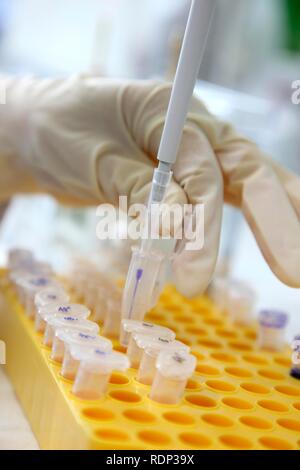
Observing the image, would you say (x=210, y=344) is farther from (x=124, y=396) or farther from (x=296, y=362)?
(x=124, y=396)

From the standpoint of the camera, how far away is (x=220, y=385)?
710 millimetres

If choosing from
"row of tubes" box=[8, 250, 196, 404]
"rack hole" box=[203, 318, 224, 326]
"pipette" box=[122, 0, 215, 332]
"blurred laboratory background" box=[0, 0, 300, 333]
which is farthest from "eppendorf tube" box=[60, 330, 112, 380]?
"blurred laboratory background" box=[0, 0, 300, 333]

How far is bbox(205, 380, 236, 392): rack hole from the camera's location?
2.31 ft

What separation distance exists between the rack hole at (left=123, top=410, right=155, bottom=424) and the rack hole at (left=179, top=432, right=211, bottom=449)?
34mm

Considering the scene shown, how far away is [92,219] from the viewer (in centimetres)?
159

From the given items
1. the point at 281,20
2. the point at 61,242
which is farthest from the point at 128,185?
the point at 281,20

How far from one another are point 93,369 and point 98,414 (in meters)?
0.04

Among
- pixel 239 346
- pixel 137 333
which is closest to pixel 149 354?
pixel 137 333

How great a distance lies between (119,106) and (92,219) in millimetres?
766

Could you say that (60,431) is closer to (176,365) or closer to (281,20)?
(176,365)

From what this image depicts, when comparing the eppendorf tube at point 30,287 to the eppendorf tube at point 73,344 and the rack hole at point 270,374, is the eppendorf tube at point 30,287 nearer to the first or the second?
the eppendorf tube at point 73,344

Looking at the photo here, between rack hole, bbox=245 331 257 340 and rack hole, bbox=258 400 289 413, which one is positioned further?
rack hole, bbox=245 331 257 340

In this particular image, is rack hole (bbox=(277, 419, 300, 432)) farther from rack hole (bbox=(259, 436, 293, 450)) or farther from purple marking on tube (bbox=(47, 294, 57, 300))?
purple marking on tube (bbox=(47, 294, 57, 300))

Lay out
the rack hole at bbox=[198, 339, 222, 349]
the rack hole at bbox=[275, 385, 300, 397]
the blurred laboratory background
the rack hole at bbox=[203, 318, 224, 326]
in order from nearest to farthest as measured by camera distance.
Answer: the rack hole at bbox=[275, 385, 300, 397] < the rack hole at bbox=[198, 339, 222, 349] < the rack hole at bbox=[203, 318, 224, 326] < the blurred laboratory background
